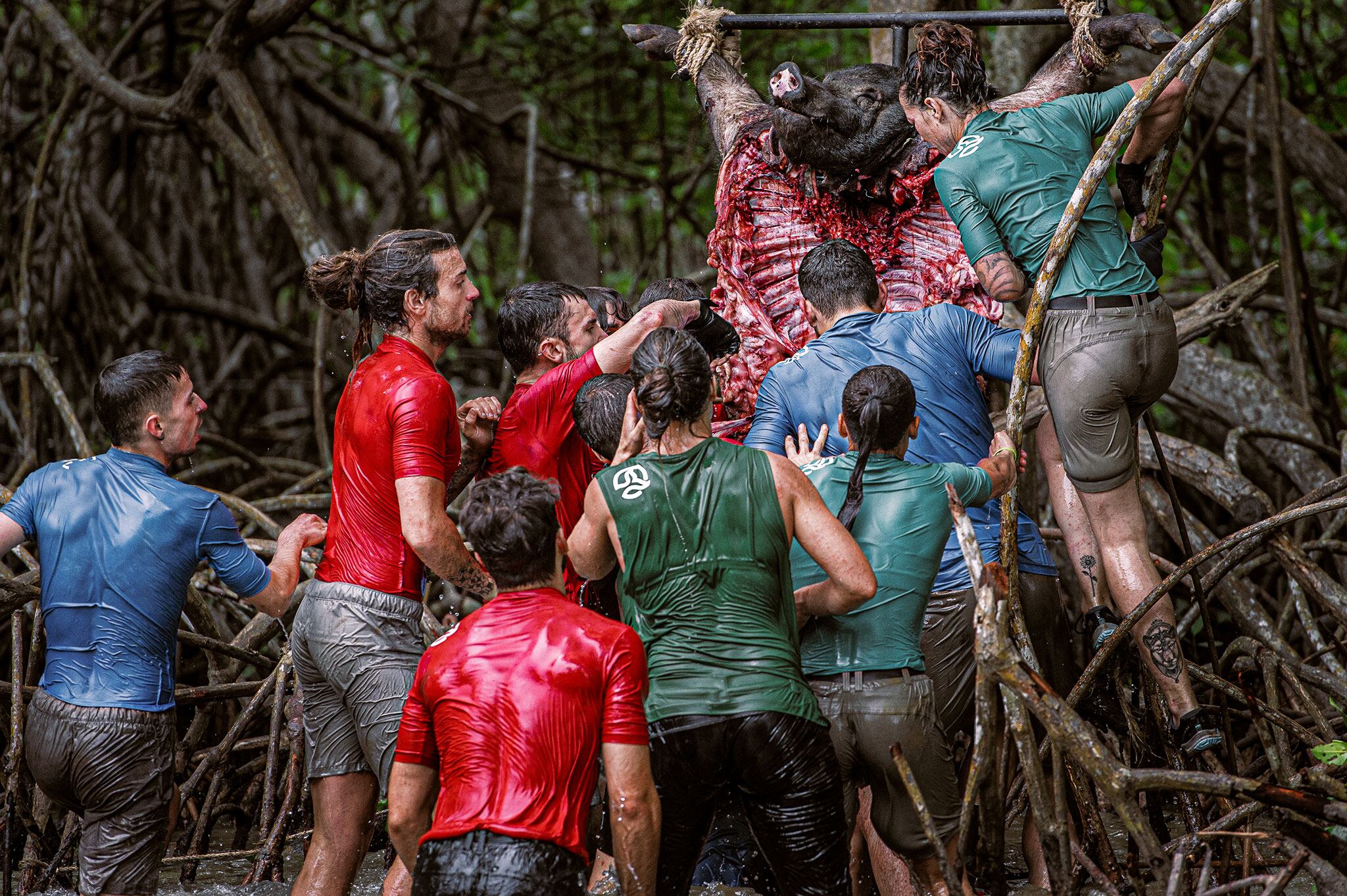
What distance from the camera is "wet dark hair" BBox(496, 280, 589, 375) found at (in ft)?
11.8

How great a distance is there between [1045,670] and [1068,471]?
600mm

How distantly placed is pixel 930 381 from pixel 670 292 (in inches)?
34.0

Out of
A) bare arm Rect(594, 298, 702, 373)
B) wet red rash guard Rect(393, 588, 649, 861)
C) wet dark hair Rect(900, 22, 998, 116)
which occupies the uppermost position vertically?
wet dark hair Rect(900, 22, 998, 116)

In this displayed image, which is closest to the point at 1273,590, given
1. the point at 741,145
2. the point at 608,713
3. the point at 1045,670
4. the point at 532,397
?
the point at 1045,670

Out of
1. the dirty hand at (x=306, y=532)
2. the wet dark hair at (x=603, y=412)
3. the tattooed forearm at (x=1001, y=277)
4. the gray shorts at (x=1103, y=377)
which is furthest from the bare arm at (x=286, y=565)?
the gray shorts at (x=1103, y=377)

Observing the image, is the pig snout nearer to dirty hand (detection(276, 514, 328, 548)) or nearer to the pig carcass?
the pig carcass

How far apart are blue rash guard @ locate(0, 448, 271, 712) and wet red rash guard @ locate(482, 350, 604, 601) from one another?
2.37 feet

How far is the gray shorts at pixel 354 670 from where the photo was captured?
2986mm

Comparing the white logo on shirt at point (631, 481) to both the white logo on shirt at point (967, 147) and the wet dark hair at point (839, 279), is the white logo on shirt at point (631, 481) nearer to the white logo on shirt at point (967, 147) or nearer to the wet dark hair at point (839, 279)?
the wet dark hair at point (839, 279)

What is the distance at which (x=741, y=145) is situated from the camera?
176 inches

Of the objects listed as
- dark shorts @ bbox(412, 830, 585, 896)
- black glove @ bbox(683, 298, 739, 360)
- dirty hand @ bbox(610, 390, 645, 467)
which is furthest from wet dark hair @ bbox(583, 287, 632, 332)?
dark shorts @ bbox(412, 830, 585, 896)

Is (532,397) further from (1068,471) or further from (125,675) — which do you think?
(1068,471)

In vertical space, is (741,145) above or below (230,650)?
above

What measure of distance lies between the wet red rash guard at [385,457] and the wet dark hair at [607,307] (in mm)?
860
